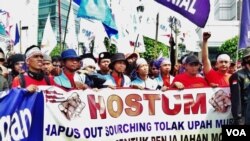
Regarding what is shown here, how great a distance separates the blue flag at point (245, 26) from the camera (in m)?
8.20

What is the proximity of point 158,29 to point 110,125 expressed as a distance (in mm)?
6400

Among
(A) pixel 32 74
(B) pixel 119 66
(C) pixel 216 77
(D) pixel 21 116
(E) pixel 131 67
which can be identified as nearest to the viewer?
(D) pixel 21 116

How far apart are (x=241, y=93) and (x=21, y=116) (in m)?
2.60

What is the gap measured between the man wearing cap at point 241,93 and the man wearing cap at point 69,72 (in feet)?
6.02

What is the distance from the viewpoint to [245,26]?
8250 millimetres

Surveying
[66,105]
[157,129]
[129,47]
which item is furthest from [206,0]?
[129,47]

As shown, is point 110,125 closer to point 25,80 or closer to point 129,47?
point 25,80

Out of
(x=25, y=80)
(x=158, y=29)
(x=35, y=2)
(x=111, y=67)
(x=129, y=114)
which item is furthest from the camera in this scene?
(x=158, y=29)

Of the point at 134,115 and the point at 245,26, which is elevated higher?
the point at 245,26

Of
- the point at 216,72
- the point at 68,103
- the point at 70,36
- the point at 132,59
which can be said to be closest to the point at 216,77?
the point at 216,72

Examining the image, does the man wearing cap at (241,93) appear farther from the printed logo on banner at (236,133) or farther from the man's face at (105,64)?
the man's face at (105,64)

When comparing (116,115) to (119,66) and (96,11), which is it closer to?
(119,66)

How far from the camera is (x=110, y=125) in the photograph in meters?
6.82

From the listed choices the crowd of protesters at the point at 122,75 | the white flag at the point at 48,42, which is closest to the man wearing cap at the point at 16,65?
the crowd of protesters at the point at 122,75
